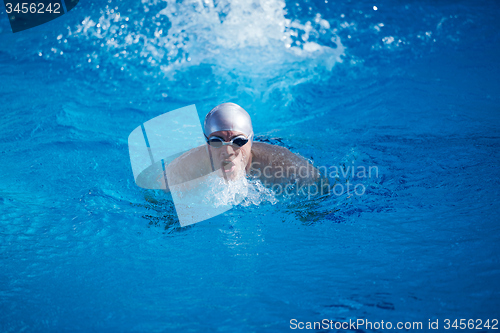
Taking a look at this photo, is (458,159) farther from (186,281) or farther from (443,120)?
(186,281)

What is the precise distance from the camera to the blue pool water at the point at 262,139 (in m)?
2.78

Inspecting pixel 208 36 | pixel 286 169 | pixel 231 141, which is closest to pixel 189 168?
pixel 231 141

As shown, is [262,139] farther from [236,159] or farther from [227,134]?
[227,134]

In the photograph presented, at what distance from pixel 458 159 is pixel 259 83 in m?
3.19

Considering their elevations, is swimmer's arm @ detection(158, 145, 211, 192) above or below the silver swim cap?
below

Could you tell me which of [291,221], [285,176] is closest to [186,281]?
[291,221]

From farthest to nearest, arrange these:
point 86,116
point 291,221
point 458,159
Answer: point 86,116 → point 458,159 → point 291,221

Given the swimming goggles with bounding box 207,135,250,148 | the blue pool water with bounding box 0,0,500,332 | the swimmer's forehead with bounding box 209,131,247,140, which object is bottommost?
the blue pool water with bounding box 0,0,500,332

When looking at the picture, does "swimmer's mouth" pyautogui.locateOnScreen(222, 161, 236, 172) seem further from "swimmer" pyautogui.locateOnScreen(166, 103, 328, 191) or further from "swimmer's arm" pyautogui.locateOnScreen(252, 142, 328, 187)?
"swimmer's arm" pyautogui.locateOnScreen(252, 142, 328, 187)

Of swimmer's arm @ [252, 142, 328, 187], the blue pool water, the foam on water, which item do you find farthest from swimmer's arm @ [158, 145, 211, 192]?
the foam on water

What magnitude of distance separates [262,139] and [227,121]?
4.11ft

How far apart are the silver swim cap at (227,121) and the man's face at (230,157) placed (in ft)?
0.14

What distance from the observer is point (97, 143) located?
5.05 m

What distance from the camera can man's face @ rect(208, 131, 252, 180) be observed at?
3504 millimetres
